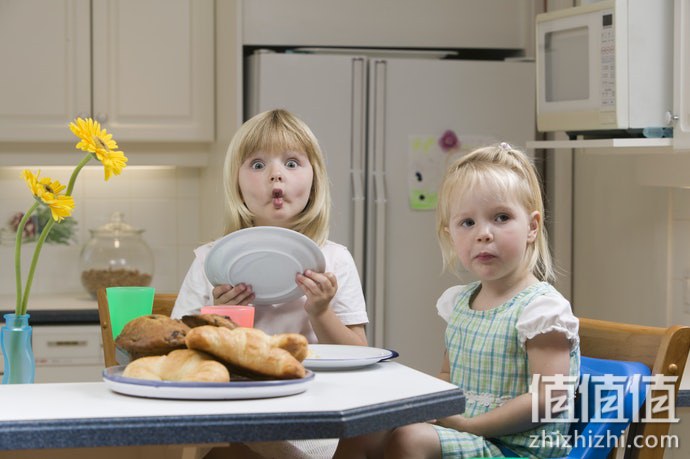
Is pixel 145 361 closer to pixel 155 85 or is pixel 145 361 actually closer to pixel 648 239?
pixel 648 239

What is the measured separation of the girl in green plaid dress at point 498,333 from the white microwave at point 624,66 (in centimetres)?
76

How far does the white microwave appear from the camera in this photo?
257 cm

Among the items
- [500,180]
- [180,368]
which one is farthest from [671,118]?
[180,368]

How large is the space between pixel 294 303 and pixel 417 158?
4.54 feet

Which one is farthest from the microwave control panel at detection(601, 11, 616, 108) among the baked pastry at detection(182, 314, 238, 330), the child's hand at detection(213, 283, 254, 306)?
the baked pastry at detection(182, 314, 238, 330)

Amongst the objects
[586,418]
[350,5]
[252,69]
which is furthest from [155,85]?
[586,418]

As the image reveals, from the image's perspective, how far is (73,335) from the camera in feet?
11.1

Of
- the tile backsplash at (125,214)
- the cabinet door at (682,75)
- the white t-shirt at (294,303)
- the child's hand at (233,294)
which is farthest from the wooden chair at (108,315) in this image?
the tile backsplash at (125,214)

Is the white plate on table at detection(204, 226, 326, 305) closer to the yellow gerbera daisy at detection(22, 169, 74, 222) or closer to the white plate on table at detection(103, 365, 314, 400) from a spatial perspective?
the yellow gerbera daisy at detection(22, 169, 74, 222)

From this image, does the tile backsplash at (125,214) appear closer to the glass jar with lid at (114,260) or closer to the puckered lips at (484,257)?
the glass jar with lid at (114,260)

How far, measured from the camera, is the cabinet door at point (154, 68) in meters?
3.64

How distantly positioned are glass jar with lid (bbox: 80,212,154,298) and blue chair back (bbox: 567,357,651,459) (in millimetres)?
2208

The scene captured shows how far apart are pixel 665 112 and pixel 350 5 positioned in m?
1.24

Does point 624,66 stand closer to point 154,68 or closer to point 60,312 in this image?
point 154,68
